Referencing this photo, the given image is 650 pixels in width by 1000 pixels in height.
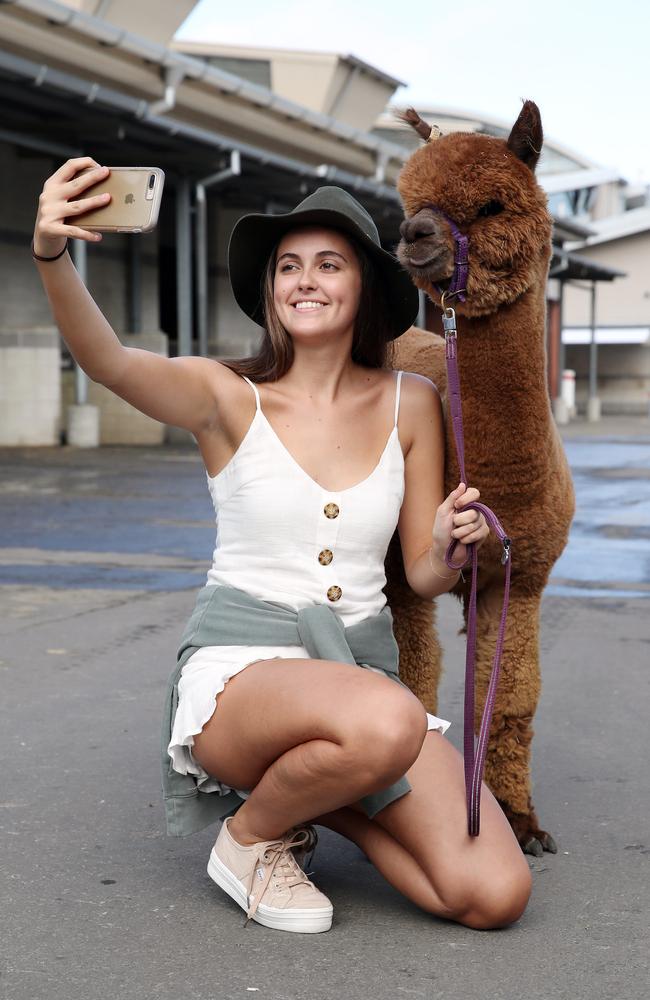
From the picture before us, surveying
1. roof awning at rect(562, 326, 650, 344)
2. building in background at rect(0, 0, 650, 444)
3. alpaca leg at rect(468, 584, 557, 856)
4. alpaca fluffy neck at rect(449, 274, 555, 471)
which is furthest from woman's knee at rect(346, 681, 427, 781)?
roof awning at rect(562, 326, 650, 344)

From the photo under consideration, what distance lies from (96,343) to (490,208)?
96 cm

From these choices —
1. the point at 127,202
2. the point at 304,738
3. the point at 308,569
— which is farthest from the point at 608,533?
the point at 127,202

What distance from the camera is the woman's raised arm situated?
8.64 feet

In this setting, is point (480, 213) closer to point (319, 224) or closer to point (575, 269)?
point (319, 224)

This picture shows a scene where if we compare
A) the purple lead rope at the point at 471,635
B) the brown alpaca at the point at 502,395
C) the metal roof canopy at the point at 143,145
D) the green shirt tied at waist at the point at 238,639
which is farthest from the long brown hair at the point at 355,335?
the metal roof canopy at the point at 143,145

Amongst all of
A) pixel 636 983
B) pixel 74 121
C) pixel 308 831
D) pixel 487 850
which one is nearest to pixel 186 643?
pixel 308 831

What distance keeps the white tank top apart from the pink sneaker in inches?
→ 21.8

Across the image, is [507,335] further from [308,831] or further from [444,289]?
[308,831]

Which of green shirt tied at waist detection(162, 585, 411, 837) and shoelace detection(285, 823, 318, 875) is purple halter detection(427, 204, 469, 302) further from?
shoelace detection(285, 823, 318, 875)

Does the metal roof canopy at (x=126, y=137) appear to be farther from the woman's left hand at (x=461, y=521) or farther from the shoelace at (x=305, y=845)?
the shoelace at (x=305, y=845)

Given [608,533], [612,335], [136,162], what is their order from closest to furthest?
1. [608,533]
2. [136,162]
3. [612,335]

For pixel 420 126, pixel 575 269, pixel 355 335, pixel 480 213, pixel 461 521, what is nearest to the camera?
pixel 461 521

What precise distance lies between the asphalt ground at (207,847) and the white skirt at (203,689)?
30cm

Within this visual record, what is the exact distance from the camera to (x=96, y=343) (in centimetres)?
291
